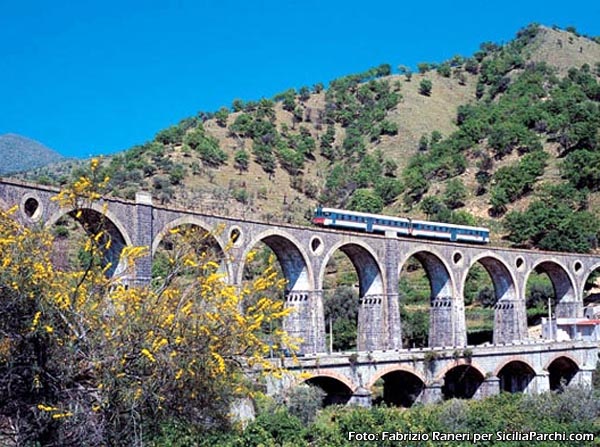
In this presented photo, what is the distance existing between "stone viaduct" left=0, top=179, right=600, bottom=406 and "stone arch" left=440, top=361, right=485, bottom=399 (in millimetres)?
310

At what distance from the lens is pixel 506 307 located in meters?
47.6

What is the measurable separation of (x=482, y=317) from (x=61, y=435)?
50.3 metres

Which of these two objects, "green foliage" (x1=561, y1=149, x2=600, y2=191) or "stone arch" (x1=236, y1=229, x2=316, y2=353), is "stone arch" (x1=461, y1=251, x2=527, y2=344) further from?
"green foliage" (x1=561, y1=149, x2=600, y2=191)

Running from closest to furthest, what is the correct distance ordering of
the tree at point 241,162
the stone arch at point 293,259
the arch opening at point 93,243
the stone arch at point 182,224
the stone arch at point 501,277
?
the arch opening at point 93,243 < the stone arch at point 182,224 < the stone arch at point 293,259 < the stone arch at point 501,277 < the tree at point 241,162

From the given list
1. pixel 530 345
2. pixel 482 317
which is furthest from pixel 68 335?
pixel 482 317

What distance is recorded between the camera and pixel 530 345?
4028cm

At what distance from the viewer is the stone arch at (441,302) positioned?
43.1 m

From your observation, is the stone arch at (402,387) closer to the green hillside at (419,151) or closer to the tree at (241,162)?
the green hillside at (419,151)

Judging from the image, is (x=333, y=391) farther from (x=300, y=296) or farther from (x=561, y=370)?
(x=561, y=370)

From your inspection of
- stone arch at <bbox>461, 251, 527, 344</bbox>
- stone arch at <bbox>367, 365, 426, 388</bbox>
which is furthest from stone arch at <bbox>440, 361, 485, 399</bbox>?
stone arch at <bbox>461, 251, 527, 344</bbox>

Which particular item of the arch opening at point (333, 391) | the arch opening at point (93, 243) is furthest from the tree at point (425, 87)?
the arch opening at point (333, 391)

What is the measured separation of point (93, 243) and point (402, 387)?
26.5 meters

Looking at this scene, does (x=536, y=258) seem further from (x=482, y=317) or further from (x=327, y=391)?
(x=327, y=391)

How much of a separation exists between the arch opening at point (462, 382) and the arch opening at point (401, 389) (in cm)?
288
